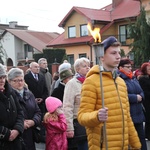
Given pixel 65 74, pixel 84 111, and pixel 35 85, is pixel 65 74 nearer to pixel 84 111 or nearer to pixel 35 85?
pixel 35 85

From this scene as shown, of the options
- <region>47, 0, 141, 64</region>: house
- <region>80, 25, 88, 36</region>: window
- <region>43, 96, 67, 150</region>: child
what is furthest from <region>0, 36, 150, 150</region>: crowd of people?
<region>80, 25, 88, 36</region>: window

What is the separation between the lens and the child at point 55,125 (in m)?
5.82

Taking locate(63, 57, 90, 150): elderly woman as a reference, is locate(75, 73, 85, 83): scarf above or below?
above

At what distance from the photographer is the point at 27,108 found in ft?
17.6

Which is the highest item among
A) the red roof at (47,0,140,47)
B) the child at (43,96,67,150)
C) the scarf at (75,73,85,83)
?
the red roof at (47,0,140,47)

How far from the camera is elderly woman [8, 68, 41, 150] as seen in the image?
531cm

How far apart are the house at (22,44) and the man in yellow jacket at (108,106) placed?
147ft

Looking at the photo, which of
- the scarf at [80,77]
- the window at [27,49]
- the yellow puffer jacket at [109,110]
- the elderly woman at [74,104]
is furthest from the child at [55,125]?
the window at [27,49]

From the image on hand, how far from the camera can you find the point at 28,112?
5383mm

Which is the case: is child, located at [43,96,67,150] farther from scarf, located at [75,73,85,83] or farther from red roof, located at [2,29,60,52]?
red roof, located at [2,29,60,52]

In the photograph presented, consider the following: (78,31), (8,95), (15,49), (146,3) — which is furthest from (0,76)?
(15,49)

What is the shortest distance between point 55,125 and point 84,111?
6.84 feet

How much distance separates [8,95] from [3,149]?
2.27 ft

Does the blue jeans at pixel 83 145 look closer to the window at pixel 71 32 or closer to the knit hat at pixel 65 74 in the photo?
the knit hat at pixel 65 74
